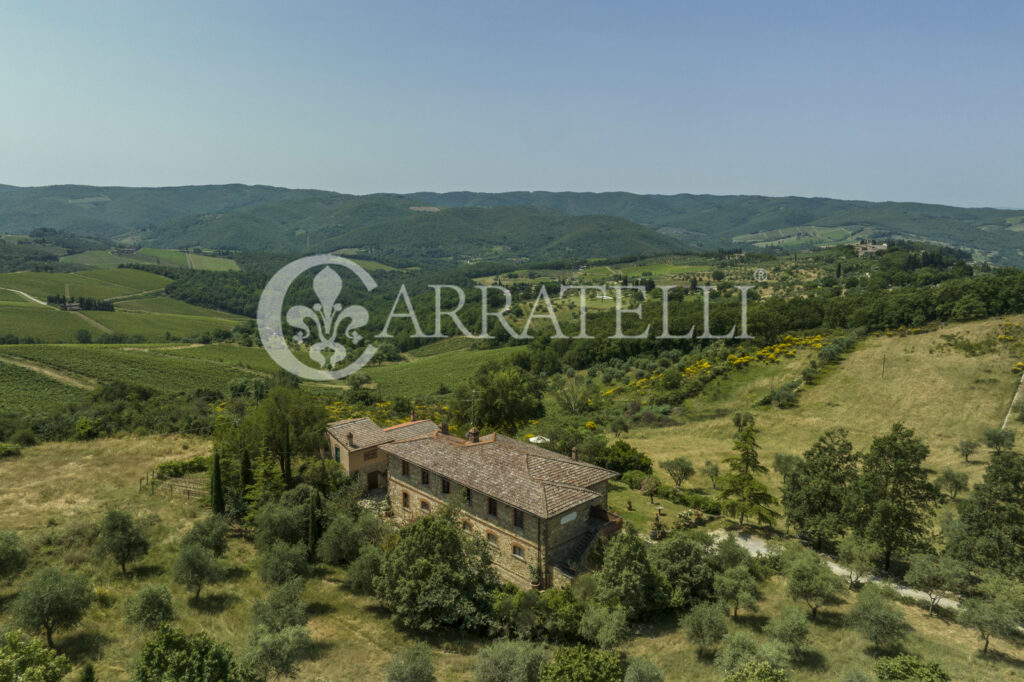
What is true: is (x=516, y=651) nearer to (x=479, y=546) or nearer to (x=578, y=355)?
(x=479, y=546)

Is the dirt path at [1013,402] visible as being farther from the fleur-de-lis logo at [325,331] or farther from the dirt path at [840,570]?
the fleur-de-lis logo at [325,331]

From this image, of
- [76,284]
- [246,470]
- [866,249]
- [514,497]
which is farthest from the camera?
[866,249]

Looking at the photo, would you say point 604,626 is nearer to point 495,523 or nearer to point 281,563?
point 495,523

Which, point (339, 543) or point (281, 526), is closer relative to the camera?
point (339, 543)

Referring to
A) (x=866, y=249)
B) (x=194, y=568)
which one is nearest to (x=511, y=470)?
(x=194, y=568)

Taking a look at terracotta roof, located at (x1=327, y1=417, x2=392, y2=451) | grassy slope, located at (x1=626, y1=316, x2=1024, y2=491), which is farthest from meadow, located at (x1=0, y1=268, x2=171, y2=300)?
grassy slope, located at (x1=626, y1=316, x2=1024, y2=491)

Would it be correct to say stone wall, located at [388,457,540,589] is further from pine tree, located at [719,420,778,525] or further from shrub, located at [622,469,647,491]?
shrub, located at [622,469,647,491]
